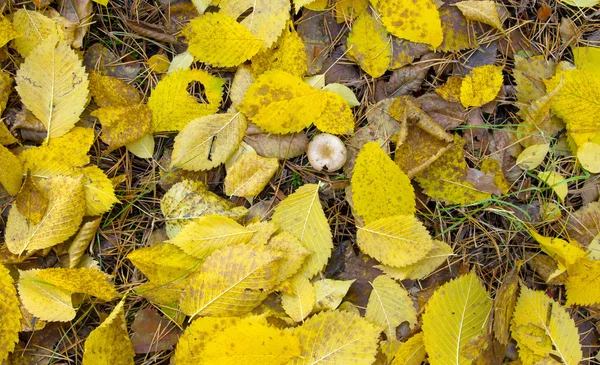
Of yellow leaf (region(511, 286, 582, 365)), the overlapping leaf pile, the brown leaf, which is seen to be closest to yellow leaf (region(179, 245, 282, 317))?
the overlapping leaf pile

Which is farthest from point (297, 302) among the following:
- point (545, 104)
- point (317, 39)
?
point (545, 104)

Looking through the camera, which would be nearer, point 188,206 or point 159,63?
→ point 188,206

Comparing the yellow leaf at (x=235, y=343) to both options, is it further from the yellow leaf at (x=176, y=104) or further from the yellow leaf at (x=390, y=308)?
the yellow leaf at (x=176, y=104)

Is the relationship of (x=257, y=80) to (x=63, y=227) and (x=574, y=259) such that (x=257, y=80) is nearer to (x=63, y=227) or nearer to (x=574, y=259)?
(x=63, y=227)

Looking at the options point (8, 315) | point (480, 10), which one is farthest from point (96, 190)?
point (480, 10)

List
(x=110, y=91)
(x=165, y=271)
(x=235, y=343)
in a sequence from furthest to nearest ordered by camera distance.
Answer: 1. (x=110, y=91)
2. (x=165, y=271)
3. (x=235, y=343)

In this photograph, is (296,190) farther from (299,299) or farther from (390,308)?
(390,308)
